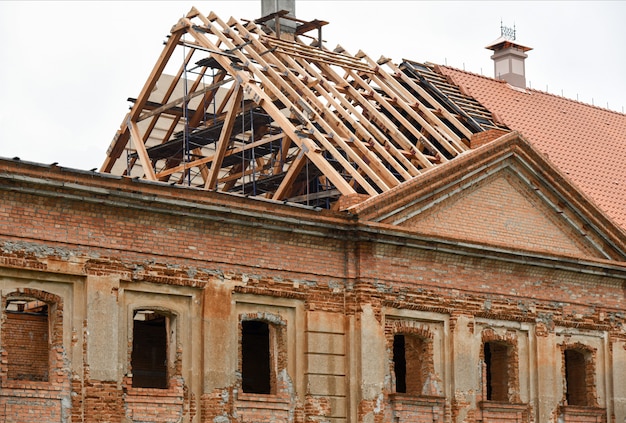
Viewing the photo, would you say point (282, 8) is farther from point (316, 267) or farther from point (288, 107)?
point (316, 267)

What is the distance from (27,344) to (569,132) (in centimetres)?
1394

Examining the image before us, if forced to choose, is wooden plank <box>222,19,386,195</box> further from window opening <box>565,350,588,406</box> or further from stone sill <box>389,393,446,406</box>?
window opening <box>565,350,588,406</box>

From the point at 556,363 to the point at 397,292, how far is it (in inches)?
166

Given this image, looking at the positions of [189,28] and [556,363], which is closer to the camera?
[556,363]

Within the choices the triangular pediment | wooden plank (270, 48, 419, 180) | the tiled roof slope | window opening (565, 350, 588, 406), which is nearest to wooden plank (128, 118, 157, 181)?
wooden plank (270, 48, 419, 180)

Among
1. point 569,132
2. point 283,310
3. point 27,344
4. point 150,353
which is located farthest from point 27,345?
point 569,132

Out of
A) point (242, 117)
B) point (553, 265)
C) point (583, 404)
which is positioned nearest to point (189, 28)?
point (242, 117)

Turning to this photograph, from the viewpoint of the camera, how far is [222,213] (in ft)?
74.1

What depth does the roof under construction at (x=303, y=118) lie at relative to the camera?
26047mm

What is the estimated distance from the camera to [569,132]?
3216cm

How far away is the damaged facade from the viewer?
69.0ft

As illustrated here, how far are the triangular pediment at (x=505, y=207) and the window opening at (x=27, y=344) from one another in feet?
19.5

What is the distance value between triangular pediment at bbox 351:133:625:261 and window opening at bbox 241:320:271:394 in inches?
143

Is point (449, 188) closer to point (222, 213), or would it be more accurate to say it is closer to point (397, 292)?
point (397, 292)
